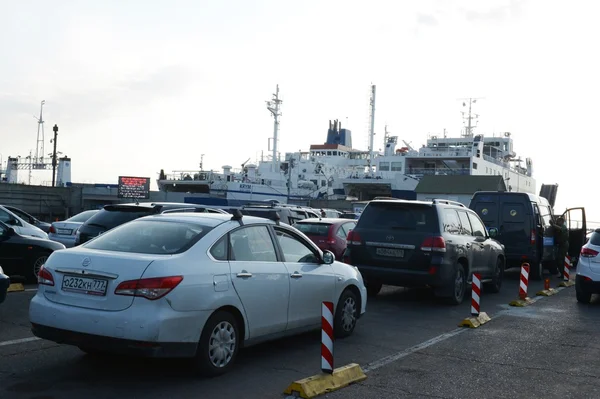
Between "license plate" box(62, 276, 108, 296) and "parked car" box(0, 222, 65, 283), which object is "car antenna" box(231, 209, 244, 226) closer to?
"license plate" box(62, 276, 108, 296)

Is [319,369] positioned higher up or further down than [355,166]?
further down

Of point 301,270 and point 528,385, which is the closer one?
point 528,385

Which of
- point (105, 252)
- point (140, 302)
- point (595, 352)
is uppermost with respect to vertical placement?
point (105, 252)

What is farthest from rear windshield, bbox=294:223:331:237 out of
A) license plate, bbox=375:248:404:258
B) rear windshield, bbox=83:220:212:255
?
rear windshield, bbox=83:220:212:255

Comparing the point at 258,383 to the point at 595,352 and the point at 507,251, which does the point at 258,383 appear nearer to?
the point at 595,352

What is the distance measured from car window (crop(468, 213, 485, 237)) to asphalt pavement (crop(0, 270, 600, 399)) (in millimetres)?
2946

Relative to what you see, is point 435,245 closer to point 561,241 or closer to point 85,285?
point 85,285

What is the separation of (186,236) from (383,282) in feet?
19.0

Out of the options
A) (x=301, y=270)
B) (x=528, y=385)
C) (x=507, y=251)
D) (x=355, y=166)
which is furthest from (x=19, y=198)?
(x=355, y=166)

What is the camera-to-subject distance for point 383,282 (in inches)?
448

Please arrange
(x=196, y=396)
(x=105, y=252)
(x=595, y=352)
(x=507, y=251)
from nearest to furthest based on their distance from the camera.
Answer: (x=196, y=396), (x=105, y=252), (x=595, y=352), (x=507, y=251)

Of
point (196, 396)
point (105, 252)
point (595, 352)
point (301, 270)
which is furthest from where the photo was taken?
point (595, 352)

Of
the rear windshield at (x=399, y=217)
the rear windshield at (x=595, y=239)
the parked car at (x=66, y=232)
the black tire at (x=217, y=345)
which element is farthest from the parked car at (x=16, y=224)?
the rear windshield at (x=595, y=239)

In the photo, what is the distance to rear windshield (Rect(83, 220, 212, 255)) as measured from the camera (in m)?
6.11
